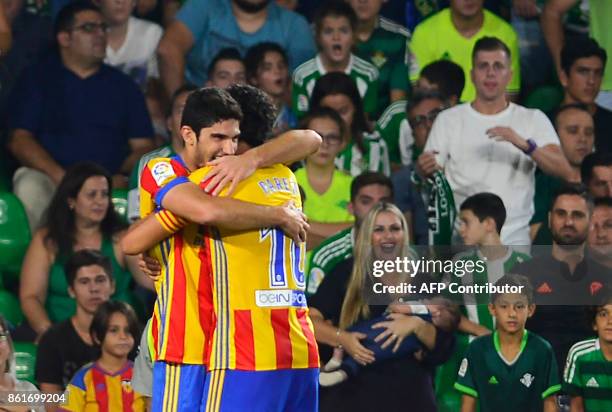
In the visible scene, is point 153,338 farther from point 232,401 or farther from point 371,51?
point 371,51

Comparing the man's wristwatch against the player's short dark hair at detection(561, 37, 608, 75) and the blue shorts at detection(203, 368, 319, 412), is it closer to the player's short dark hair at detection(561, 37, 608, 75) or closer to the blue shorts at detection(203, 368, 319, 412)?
the player's short dark hair at detection(561, 37, 608, 75)

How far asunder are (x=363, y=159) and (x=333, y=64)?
2.95 feet

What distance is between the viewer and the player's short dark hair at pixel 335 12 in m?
9.52

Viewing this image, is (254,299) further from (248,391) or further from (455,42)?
(455,42)

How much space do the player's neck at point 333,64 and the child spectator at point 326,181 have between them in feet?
2.27

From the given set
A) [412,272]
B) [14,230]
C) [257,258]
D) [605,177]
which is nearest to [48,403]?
[14,230]

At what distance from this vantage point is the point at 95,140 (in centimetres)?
918

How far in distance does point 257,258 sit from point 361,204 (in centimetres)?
346

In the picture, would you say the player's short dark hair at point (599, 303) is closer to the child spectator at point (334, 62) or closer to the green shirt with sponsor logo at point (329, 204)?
the green shirt with sponsor logo at point (329, 204)

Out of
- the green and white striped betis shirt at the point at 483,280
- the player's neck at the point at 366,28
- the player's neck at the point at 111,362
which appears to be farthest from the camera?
the player's neck at the point at 366,28

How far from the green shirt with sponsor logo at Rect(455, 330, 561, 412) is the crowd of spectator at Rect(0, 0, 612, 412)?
0.7 inches

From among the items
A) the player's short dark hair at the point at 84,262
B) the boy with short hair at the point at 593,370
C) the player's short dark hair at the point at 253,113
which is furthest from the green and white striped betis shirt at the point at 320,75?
the player's short dark hair at the point at 253,113

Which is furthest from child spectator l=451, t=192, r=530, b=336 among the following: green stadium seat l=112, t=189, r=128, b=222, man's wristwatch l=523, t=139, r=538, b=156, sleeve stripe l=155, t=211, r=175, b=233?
sleeve stripe l=155, t=211, r=175, b=233

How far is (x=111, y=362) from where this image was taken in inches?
292
